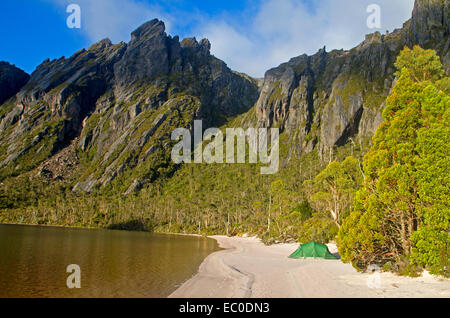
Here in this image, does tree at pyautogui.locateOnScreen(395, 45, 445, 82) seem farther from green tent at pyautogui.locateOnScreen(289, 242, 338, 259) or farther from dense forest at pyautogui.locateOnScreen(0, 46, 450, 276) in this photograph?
green tent at pyautogui.locateOnScreen(289, 242, 338, 259)

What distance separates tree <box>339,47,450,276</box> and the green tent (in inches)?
373

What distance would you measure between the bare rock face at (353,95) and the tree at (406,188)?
117427mm

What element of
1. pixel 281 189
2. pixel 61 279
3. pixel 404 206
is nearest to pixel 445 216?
pixel 404 206

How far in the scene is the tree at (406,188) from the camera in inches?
544

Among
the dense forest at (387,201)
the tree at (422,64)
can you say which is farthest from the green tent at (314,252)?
the tree at (422,64)

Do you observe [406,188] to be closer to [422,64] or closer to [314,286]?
[314,286]

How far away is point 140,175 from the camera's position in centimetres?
17650

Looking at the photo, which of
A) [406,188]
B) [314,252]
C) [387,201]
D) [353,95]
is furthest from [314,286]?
[353,95]

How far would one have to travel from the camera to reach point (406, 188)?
15070 mm

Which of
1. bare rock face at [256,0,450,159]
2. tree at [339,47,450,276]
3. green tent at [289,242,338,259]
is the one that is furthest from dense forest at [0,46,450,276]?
bare rock face at [256,0,450,159]

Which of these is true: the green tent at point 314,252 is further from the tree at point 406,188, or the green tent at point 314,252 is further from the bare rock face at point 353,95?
the bare rock face at point 353,95

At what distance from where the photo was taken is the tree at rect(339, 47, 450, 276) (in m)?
13.8

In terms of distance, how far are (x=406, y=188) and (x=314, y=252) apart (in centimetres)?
1555
